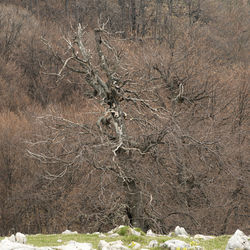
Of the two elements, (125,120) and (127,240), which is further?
(125,120)

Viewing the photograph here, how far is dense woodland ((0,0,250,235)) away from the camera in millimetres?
10617

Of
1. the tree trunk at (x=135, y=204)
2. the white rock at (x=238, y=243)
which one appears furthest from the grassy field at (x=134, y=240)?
the tree trunk at (x=135, y=204)

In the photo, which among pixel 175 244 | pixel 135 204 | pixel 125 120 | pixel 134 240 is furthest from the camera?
pixel 125 120

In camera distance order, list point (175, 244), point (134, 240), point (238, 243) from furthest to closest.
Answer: point (134, 240) → point (175, 244) → point (238, 243)

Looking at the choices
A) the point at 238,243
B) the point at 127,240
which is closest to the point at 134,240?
the point at 127,240

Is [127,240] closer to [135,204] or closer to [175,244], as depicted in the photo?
[175,244]

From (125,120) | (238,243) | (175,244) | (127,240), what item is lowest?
(127,240)

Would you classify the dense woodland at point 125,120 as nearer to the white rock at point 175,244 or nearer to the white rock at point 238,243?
the white rock at point 175,244

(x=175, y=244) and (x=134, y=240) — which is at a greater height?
(x=175, y=244)

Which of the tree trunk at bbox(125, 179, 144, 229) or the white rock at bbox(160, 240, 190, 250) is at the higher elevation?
the white rock at bbox(160, 240, 190, 250)

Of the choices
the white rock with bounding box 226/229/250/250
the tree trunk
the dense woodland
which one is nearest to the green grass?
the white rock with bounding box 226/229/250/250

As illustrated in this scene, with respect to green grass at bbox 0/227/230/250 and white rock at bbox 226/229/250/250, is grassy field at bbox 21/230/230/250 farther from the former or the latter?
white rock at bbox 226/229/250/250

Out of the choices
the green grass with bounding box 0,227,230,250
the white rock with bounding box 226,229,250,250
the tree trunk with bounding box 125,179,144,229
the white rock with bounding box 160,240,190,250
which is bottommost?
the tree trunk with bounding box 125,179,144,229

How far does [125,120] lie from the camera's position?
16.3m
